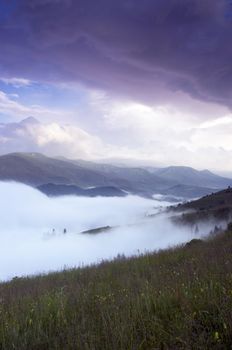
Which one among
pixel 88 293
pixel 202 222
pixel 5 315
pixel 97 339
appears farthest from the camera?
pixel 202 222

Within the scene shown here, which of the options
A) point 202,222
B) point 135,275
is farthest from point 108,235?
point 135,275

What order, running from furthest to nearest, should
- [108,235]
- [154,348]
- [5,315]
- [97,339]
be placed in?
[108,235]
[5,315]
[97,339]
[154,348]

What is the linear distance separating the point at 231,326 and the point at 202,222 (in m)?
75.9

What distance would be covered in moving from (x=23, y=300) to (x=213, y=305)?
13.9ft

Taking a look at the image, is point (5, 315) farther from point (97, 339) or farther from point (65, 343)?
point (97, 339)

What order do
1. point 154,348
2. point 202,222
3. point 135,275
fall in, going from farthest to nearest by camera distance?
point 202,222 → point 135,275 → point 154,348

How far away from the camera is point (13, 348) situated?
474 cm

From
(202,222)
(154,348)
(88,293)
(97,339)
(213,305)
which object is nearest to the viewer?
(154,348)

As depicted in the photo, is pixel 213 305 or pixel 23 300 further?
pixel 23 300

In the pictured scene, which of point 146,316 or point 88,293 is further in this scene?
point 88,293

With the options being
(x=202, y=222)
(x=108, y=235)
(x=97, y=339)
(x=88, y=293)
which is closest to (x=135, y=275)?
(x=88, y=293)

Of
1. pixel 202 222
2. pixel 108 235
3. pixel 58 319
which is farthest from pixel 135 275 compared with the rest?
pixel 108 235

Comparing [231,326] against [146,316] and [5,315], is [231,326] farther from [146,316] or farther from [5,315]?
[5,315]

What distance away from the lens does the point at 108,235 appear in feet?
570
